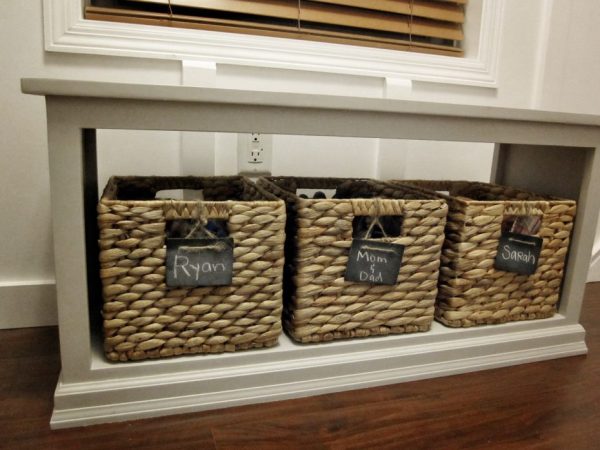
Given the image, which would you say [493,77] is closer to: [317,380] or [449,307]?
[449,307]

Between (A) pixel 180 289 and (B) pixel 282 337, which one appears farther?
(B) pixel 282 337

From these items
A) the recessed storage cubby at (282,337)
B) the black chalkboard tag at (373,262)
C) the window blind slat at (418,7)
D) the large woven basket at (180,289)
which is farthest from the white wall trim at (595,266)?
the large woven basket at (180,289)

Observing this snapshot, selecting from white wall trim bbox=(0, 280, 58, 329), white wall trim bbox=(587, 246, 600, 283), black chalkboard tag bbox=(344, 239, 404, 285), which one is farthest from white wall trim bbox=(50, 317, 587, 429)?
white wall trim bbox=(587, 246, 600, 283)

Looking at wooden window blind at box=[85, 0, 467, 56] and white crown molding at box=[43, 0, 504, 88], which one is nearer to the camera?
white crown molding at box=[43, 0, 504, 88]

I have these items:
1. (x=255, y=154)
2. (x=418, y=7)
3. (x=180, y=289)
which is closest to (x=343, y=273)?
(x=180, y=289)

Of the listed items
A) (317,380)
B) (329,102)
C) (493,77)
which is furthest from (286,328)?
(493,77)

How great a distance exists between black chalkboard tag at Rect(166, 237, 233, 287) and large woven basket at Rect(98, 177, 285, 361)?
15 mm

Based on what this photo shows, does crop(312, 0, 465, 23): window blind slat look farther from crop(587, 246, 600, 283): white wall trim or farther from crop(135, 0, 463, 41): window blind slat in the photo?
crop(587, 246, 600, 283): white wall trim

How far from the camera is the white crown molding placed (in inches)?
40.8

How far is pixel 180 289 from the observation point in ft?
2.56

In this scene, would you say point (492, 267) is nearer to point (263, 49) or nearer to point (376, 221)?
point (376, 221)

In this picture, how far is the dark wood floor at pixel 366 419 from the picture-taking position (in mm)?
728

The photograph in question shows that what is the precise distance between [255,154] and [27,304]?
2.14ft

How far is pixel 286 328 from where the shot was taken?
3.04 ft
